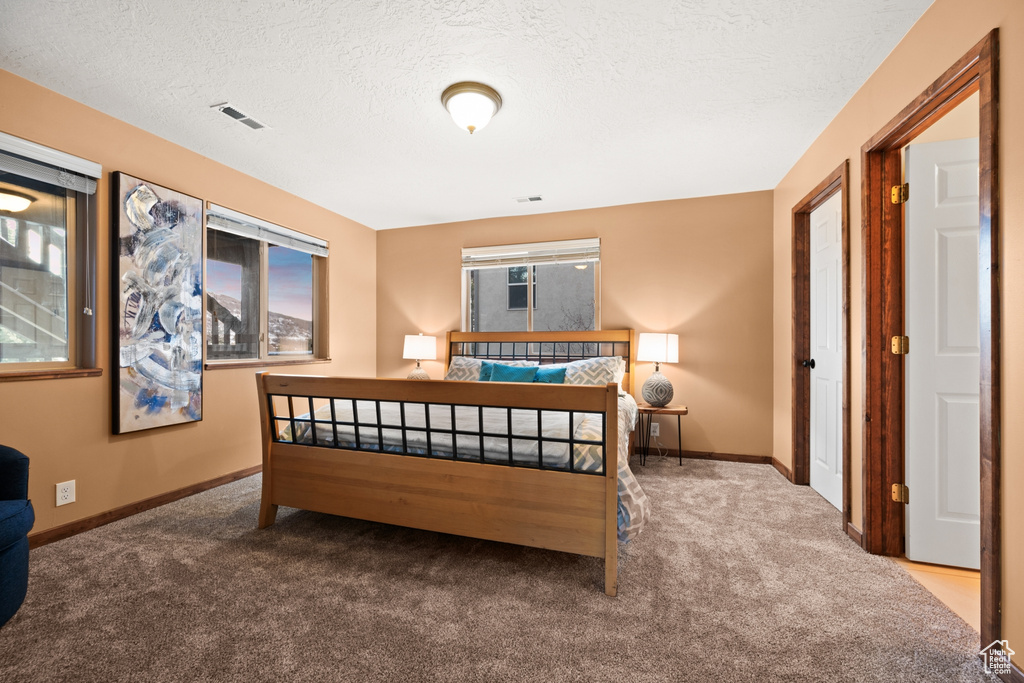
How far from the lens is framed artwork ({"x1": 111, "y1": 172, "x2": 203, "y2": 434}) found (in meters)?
2.72

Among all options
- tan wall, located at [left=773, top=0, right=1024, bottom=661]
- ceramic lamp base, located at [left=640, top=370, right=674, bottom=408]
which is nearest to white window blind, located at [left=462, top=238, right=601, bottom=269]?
ceramic lamp base, located at [left=640, top=370, right=674, bottom=408]

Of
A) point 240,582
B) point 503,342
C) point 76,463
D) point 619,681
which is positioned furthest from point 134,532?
point 503,342

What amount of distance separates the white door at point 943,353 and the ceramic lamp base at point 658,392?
1.85m

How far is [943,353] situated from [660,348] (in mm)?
2039

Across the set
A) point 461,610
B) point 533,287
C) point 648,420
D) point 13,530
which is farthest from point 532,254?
point 13,530

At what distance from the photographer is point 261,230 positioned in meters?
3.79

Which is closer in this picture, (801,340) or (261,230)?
(801,340)

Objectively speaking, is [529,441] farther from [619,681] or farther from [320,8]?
[320,8]

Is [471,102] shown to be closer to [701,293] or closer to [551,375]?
[551,375]

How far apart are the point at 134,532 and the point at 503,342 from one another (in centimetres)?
323

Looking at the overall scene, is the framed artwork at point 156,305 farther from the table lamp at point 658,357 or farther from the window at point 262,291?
the table lamp at point 658,357

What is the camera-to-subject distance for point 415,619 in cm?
173

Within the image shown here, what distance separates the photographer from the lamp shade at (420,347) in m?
4.87

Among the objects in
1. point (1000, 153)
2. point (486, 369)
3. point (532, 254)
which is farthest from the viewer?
point (532, 254)
